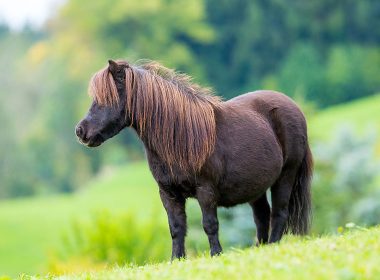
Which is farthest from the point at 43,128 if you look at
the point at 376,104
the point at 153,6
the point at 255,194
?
the point at 255,194

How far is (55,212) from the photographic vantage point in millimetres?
45906

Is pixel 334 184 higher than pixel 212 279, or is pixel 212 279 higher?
pixel 212 279

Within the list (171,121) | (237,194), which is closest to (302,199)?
(237,194)

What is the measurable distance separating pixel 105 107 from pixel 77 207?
39527 millimetres

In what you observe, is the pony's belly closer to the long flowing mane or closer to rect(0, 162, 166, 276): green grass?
the long flowing mane

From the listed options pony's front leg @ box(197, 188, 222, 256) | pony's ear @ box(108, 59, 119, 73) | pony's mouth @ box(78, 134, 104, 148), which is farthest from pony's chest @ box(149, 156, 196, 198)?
pony's ear @ box(108, 59, 119, 73)

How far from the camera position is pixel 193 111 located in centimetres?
770

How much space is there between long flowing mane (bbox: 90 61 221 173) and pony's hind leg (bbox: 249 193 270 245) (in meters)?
1.68

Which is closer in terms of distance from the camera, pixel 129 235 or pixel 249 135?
pixel 249 135

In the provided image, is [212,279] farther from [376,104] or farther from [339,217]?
[376,104]

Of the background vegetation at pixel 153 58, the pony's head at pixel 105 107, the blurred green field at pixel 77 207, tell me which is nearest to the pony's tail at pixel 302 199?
the pony's head at pixel 105 107

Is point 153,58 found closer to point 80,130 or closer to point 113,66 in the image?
point 113,66

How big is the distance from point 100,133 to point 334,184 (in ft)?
57.3

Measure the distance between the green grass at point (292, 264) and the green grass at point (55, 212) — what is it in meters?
26.2
